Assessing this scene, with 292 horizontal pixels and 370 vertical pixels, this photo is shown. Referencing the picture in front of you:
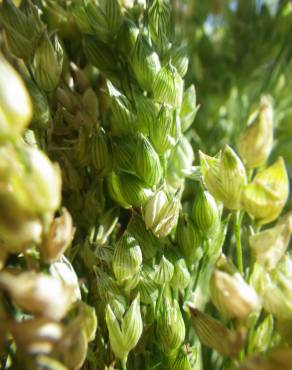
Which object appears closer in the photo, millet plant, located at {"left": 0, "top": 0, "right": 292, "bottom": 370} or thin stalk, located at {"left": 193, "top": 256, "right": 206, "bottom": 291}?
millet plant, located at {"left": 0, "top": 0, "right": 292, "bottom": 370}

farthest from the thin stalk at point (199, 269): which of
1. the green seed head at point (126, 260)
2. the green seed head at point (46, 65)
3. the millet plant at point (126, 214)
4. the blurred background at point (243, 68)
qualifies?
the blurred background at point (243, 68)

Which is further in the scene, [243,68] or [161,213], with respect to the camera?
[243,68]

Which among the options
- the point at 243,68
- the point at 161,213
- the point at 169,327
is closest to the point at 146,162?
the point at 161,213

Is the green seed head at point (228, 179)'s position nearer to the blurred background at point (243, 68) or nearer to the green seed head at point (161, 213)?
the green seed head at point (161, 213)

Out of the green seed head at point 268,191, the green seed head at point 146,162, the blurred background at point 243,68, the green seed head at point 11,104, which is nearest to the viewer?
the green seed head at point 11,104

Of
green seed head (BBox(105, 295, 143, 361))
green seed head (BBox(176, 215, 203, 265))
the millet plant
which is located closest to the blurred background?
the millet plant

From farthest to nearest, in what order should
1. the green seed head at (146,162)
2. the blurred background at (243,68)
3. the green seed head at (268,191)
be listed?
1. the blurred background at (243,68)
2. the green seed head at (146,162)
3. the green seed head at (268,191)

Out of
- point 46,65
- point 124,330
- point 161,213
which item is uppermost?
point 46,65

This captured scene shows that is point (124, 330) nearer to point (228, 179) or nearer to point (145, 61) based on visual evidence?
point (228, 179)

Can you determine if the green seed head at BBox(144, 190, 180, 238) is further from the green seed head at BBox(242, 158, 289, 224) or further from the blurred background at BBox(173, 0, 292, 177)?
the blurred background at BBox(173, 0, 292, 177)

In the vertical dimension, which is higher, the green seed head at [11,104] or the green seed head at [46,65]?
the green seed head at [46,65]

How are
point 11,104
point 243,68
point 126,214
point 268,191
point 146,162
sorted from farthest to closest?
point 243,68 → point 126,214 → point 146,162 → point 268,191 → point 11,104

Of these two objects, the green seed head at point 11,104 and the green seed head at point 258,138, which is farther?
the green seed head at point 258,138
